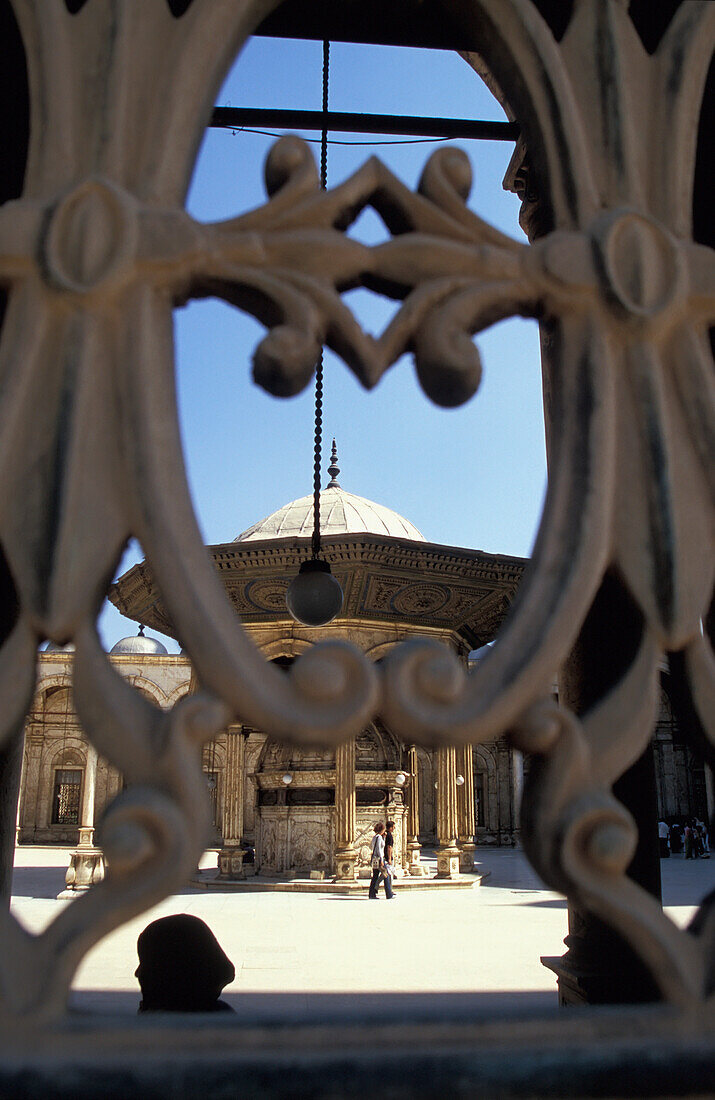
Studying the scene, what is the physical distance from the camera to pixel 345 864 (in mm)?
12289

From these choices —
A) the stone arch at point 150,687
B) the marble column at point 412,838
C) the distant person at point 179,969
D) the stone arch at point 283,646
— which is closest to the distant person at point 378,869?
the marble column at point 412,838

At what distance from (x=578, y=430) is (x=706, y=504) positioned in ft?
0.52

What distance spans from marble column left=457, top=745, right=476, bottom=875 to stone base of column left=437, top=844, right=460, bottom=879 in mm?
929

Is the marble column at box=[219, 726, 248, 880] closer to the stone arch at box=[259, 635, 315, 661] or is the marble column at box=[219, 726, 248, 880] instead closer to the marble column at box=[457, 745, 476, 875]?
the stone arch at box=[259, 635, 315, 661]

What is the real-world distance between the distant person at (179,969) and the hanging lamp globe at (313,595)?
137 inches

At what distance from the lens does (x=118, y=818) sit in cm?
72

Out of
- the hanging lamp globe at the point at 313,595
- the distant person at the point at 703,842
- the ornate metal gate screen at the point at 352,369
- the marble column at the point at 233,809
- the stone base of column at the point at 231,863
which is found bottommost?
the distant person at the point at 703,842

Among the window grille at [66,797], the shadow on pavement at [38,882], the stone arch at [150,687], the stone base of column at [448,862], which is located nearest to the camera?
the shadow on pavement at [38,882]

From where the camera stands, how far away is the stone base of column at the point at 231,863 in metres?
13.0

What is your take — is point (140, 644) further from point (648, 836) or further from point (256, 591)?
point (648, 836)

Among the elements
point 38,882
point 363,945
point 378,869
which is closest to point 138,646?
point 38,882

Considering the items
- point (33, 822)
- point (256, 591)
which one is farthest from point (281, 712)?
point (33, 822)

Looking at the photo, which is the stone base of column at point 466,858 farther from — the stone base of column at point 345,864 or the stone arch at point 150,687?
the stone arch at point 150,687

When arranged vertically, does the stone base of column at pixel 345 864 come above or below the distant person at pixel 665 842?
above
